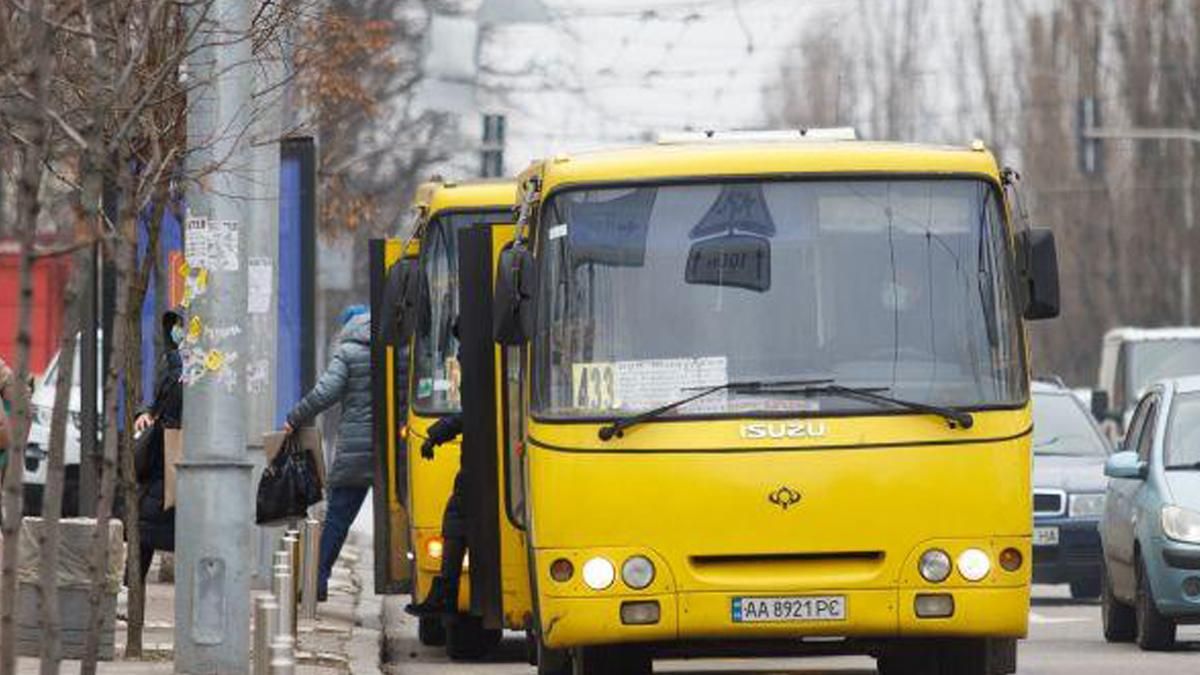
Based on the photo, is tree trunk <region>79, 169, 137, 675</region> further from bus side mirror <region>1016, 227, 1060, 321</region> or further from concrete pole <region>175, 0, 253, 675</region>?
bus side mirror <region>1016, 227, 1060, 321</region>

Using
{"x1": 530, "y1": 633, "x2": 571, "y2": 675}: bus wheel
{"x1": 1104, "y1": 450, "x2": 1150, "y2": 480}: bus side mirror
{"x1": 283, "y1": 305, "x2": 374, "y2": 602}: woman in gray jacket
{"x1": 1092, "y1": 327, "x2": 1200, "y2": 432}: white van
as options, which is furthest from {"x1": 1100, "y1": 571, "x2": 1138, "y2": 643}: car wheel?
{"x1": 1092, "y1": 327, "x2": 1200, "y2": 432}: white van

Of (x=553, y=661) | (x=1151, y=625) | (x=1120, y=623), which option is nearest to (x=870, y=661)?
(x=1151, y=625)

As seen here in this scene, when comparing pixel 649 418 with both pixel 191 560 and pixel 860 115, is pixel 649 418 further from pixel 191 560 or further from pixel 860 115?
pixel 860 115

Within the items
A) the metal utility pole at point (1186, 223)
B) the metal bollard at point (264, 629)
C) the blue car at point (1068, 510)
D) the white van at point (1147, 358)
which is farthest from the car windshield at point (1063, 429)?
the metal utility pole at point (1186, 223)

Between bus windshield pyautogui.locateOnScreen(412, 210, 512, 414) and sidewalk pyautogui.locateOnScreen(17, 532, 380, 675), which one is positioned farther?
bus windshield pyautogui.locateOnScreen(412, 210, 512, 414)

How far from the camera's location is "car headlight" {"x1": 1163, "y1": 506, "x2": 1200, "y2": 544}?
19.2m

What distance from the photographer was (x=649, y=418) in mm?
13430

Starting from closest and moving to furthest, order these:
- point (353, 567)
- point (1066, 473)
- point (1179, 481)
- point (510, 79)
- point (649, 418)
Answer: point (649, 418) < point (1179, 481) < point (1066, 473) < point (353, 567) < point (510, 79)

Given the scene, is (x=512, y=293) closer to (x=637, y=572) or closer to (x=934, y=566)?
(x=637, y=572)

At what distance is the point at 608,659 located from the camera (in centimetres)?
1402

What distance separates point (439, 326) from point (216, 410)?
3570mm

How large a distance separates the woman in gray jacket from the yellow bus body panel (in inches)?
307

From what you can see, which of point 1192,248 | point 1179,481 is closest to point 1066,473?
point 1179,481

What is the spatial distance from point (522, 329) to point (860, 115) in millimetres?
62761
